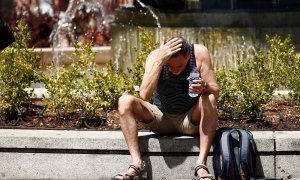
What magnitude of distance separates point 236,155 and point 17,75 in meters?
2.54

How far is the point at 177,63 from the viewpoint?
28.1ft

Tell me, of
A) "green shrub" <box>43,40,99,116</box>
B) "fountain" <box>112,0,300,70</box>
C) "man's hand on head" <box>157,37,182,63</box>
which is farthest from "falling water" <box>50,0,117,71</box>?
"man's hand on head" <box>157,37,182,63</box>

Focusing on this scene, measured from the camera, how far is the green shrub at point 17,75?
982 cm

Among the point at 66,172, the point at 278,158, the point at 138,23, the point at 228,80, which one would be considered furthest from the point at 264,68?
the point at 138,23

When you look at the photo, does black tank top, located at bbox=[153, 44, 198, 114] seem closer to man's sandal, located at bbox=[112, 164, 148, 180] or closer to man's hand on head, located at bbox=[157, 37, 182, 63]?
man's hand on head, located at bbox=[157, 37, 182, 63]

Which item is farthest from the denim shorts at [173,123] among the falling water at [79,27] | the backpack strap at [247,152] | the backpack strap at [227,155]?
the falling water at [79,27]

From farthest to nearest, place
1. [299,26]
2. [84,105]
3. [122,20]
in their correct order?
[122,20] < [299,26] < [84,105]

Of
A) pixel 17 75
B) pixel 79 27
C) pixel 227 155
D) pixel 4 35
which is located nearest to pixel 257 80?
pixel 227 155

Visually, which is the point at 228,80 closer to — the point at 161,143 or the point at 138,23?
the point at 161,143

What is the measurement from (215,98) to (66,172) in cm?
150

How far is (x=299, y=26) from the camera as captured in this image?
41.0 feet

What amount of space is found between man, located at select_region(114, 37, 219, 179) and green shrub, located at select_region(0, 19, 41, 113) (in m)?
1.59

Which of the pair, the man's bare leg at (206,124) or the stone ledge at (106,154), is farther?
the stone ledge at (106,154)

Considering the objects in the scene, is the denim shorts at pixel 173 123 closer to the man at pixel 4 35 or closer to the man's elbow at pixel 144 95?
the man's elbow at pixel 144 95
